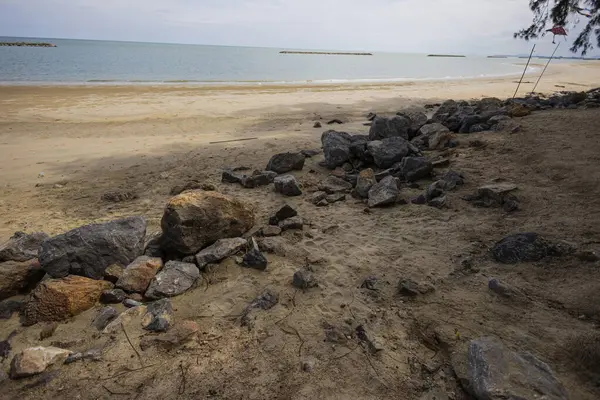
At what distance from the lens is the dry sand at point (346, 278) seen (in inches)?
93.0

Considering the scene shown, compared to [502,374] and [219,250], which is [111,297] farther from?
[502,374]

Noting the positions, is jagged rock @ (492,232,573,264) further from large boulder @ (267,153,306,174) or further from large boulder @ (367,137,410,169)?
large boulder @ (267,153,306,174)

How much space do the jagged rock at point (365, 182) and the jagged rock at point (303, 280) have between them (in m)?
2.30

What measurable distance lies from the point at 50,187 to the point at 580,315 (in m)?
7.72

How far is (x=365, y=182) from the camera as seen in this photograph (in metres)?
5.47

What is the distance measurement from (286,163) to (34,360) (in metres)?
4.73

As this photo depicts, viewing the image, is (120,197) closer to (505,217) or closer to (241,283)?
(241,283)

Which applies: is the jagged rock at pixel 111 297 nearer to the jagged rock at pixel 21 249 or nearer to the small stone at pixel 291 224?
the jagged rock at pixel 21 249

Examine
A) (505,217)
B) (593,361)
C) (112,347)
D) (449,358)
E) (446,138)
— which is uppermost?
(446,138)

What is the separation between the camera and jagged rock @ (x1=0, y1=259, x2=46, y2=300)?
334 cm

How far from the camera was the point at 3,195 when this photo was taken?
19.7 feet

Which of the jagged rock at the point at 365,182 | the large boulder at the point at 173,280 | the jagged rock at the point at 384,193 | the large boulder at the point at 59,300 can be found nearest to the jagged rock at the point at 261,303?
the large boulder at the point at 173,280

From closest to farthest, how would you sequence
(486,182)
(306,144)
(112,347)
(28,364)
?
1. (28,364)
2. (112,347)
3. (486,182)
4. (306,144)

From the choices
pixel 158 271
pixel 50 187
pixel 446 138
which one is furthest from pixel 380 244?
pixel 50 187
